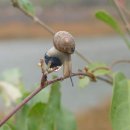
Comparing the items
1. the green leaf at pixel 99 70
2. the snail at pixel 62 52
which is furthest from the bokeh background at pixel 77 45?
the snail at pixel 62 52

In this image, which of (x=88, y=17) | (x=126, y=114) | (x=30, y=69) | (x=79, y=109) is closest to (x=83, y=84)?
(x=126, y=114)

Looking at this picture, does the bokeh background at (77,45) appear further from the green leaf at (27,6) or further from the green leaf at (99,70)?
the green leaf at (99,70)

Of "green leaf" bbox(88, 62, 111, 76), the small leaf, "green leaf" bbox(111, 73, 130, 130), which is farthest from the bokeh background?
"green leaf" bbox(111, 73, 130, 130)

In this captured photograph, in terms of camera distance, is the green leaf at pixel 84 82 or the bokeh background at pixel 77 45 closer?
the green leaf at pixel 84 82

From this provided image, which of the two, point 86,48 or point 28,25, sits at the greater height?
point 28,25

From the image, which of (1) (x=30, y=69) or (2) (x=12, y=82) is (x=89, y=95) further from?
(2) (x=12, y=82)

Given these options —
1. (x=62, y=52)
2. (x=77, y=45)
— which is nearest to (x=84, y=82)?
(x=62, y=52)

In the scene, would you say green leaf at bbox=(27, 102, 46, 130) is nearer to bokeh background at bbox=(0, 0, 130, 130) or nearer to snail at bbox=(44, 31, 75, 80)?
snail at bbox=(44, 31, 75, 80)

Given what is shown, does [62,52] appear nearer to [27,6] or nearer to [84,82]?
[84,82]
